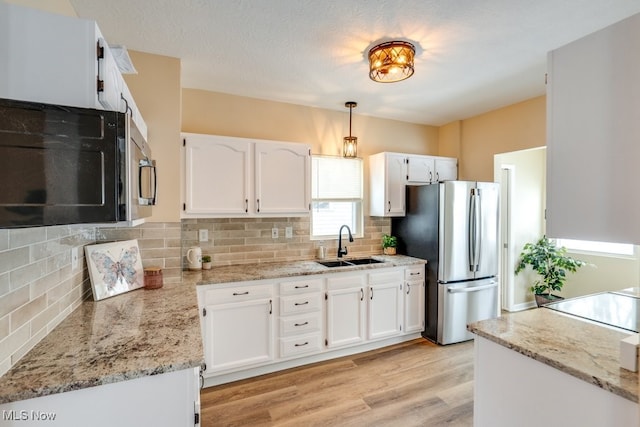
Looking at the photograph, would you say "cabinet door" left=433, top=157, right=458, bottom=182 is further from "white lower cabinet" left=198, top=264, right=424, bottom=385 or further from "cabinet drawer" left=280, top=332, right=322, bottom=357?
"cabinet drawer" left=280, top=332, right=322, bottom=357

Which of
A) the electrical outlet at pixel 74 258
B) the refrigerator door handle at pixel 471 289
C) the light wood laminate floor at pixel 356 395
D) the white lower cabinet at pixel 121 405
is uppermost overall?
the electrical outlet at pixel 74 258

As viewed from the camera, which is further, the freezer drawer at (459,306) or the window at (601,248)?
the window at (601,248)

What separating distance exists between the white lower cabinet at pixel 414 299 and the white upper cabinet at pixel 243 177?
1.39 metres

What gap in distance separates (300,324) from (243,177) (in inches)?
58.0

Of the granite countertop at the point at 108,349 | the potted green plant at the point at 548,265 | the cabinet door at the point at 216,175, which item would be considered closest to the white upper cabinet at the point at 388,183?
the cabinet door at the point at 216,175

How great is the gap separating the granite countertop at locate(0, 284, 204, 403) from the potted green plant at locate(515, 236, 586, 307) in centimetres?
403

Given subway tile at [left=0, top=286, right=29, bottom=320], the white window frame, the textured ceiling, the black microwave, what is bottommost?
the white window frame

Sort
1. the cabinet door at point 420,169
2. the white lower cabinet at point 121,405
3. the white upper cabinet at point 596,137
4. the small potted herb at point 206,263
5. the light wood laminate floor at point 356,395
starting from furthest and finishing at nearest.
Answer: the cabinet door at point 420,169, the small potted herb at point 206,263, the light wood laminate floor at point 356,395, the white lower cabinet at point 121,405, the white upper cabinet at point 596,137

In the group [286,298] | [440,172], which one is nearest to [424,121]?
[440,172]

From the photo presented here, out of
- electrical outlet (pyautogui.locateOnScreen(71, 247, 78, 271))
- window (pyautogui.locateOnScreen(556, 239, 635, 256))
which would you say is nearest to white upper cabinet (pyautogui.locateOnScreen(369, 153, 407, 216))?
window (pyautogui.locateOnScreen(556, 239, 635, 256))

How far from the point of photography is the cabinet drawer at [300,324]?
2.76m

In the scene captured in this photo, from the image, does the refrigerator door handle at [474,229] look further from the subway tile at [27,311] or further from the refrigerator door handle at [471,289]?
the subway tile at [27,311]

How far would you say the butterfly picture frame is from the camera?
197 centimetres

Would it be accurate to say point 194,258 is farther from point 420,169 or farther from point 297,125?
point 420,169
